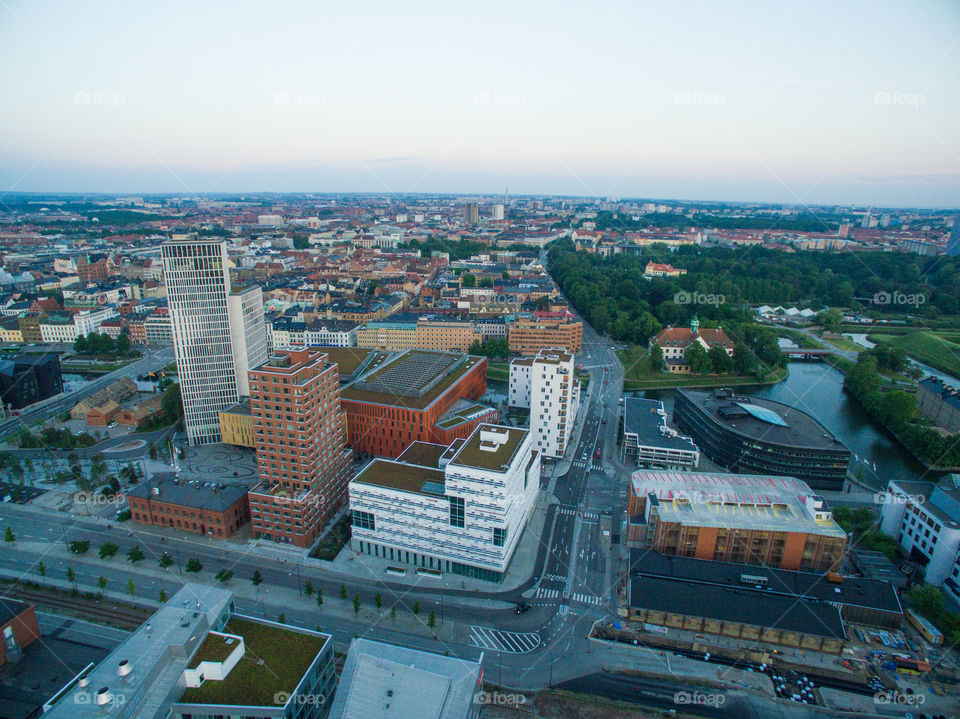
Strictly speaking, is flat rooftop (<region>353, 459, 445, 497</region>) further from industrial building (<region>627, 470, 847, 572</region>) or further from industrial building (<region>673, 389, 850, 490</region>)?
industrial building (<region>673, 389, 850, 490</region>)

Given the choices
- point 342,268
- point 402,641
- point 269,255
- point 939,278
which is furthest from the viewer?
point 269,255

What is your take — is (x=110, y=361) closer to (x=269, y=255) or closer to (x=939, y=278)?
(x=269, y=255)

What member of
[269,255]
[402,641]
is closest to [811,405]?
[402,641]

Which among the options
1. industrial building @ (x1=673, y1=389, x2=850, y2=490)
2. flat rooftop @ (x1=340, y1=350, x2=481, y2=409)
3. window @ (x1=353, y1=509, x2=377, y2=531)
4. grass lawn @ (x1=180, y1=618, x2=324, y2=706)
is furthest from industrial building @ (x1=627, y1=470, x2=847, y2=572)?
grass lawn @ (x1=180, y1=618, x2=324, y2=706)

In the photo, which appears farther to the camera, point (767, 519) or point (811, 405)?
point (811, 405)

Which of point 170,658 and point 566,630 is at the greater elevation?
point 170,658

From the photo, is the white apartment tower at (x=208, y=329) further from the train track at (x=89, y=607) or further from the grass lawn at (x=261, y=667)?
the grass lawn at (x=261, y=667)

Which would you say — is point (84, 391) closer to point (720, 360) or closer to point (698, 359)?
point (698, 359)

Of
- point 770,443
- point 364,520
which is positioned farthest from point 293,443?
point 770,443
